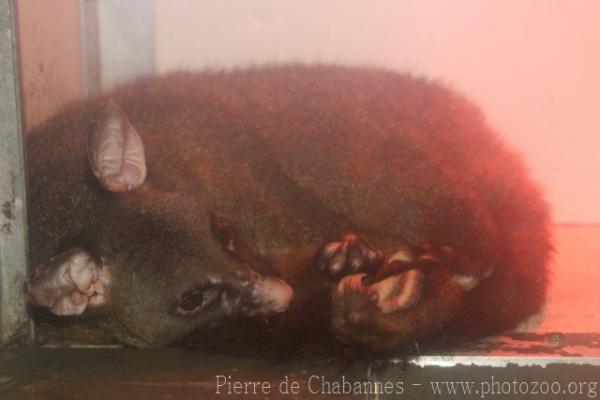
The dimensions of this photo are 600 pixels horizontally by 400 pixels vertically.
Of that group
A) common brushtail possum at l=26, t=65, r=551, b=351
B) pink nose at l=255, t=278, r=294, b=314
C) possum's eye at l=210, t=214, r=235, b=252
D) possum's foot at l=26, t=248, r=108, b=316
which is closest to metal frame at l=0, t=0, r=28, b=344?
common brushtail possum at l=26, t=65, r=551, b=351

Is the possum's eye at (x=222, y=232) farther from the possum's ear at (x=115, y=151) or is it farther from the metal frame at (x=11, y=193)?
the metal frame at (x=11, y=193)

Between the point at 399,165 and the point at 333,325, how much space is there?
2.93ft

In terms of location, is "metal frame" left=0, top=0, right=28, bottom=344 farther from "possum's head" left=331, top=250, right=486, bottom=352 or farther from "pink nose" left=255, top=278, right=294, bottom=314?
"possum's head" left=331, top=250, right=486, bottom=352

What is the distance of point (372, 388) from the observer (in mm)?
2477

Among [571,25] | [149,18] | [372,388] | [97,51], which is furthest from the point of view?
[97,51]

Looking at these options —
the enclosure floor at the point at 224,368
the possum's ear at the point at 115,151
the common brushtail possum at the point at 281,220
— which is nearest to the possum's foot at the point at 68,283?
the common brushtail possum at the point at 281,220

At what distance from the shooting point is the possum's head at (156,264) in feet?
9.44

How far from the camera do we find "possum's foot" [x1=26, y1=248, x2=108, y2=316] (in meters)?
2.63

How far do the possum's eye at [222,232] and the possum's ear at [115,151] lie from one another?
1.08ft

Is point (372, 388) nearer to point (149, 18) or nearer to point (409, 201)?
point (409, 201)

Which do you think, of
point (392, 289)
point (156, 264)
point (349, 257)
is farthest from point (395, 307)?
point (156, 264)

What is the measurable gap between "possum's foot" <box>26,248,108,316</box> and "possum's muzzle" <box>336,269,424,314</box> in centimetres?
93

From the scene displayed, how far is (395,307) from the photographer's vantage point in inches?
100

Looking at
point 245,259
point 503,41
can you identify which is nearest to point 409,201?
point 245,259
